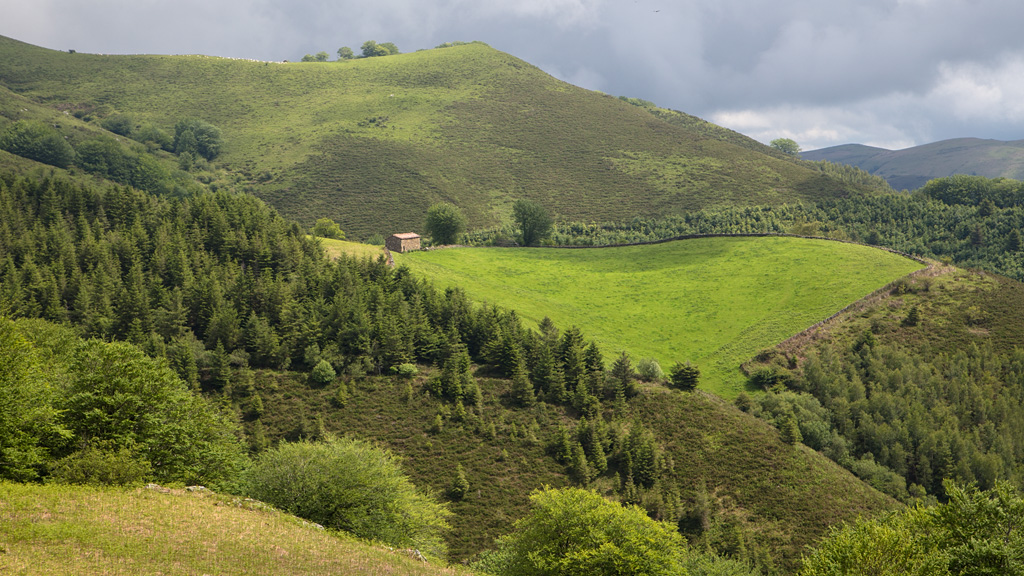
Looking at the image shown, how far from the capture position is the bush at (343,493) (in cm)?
4041

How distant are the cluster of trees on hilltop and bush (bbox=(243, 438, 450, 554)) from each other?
11114 cm

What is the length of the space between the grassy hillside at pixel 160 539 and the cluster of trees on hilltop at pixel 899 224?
405 ft

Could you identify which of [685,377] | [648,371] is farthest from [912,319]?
[648,371]

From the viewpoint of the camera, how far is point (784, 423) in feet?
237

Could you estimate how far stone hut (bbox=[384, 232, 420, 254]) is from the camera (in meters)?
128

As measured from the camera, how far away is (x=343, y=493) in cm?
4072

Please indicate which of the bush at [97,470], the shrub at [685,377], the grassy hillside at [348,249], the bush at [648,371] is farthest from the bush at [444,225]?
A: the bush at [97,470]

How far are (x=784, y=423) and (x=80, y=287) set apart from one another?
8538cm

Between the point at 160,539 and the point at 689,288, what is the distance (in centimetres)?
10315

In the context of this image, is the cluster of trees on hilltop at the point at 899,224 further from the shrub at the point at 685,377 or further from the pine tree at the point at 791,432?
the pine tree at the point at 791,432

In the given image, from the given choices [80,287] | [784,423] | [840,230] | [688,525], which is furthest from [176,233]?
[840,230]

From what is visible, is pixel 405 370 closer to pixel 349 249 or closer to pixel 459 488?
pixel 459 488

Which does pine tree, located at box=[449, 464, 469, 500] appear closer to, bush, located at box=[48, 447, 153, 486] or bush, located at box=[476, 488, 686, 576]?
bush, located at box=[476, 488, 686, 576]

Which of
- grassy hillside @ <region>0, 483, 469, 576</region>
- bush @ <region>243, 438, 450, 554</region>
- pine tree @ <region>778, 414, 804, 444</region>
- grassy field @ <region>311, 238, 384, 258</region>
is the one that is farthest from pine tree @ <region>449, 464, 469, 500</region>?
grassy field @ <region>311, 238, 384, 258</region>
